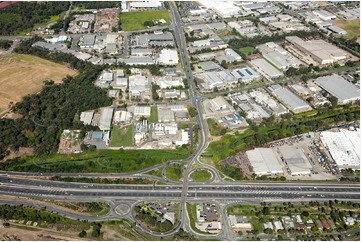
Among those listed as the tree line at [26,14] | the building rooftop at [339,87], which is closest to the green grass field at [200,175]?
the building rooftop at [339,87]

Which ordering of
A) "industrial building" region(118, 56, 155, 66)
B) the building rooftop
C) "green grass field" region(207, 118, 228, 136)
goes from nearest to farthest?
"green grass field" region(207, 118, 228, 136)
the building rooftop
"industrial building" region(118, 56, 155, 66)

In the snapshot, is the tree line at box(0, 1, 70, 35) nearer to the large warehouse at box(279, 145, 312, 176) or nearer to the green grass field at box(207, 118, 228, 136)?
the green grass field at box(207, 118, 228, 136)

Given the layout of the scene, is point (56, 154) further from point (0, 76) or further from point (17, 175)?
point (0, 76)

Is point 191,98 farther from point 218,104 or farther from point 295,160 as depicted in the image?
point 295,160

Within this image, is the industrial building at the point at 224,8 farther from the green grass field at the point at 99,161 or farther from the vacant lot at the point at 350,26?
the green grass field at the point at 99,161

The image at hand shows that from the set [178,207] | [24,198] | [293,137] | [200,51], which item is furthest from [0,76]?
[293,137]

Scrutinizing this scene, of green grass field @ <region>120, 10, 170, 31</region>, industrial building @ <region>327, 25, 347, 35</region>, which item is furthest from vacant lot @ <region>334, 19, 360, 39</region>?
green grass field @ <region>120, 10, 170, 31</region>

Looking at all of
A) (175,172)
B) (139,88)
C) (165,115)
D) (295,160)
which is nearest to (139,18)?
(139,88)
